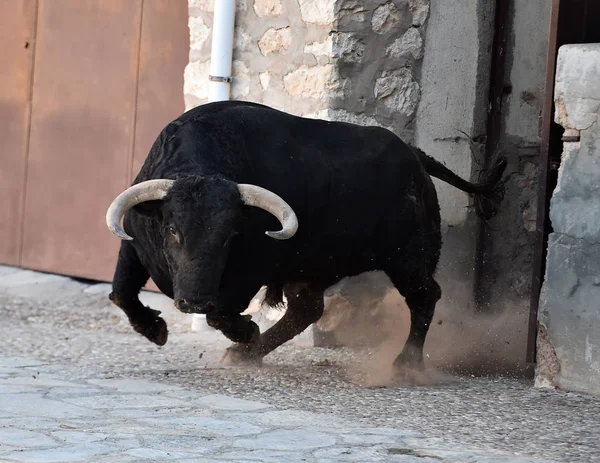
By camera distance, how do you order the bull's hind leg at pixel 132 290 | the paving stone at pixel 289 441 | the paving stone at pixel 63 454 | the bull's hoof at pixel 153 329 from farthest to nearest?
the bull's hoof at pixel 153 329, the bull's hind leg at pixel 132 290, the paving stone at pixel 289 441, the paving stone at pixel 63 454

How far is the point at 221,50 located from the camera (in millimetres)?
6426

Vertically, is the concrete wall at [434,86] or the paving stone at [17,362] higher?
the concrete wall at [434,86]

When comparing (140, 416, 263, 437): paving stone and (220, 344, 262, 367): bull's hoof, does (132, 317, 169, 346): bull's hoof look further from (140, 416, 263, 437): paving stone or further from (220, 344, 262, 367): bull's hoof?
(140, 416, 263, 437): paving stone

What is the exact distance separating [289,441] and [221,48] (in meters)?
3.05

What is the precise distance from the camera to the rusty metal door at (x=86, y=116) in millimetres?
7395

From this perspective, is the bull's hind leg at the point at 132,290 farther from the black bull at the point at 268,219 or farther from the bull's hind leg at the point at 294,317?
the bull's hind leg at the point at 294,317

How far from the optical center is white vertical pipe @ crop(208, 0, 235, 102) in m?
6.41

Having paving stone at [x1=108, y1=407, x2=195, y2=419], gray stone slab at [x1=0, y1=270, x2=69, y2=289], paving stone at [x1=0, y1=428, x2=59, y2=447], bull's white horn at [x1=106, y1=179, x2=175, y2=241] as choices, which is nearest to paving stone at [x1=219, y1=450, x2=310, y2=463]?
paving stone at [x1=0, y1=428, x2=59, y2=447]

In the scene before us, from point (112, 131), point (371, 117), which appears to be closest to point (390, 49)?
point (371, 117)

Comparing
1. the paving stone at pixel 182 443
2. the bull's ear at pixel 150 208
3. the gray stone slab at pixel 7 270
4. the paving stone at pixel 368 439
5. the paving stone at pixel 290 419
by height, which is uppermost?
the bull's ear at pixel 150 208

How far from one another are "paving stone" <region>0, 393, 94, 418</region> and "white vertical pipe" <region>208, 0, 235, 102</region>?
2376 mm

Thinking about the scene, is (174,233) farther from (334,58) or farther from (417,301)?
(334,58)

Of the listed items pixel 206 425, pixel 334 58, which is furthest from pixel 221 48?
pixel 206 425

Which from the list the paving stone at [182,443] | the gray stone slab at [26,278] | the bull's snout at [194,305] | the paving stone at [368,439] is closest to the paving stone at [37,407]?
the paving stone at [182,443]
